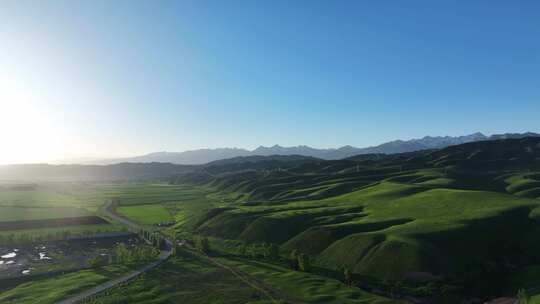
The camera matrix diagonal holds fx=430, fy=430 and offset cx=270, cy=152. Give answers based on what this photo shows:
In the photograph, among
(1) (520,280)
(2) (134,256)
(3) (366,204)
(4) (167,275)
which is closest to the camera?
(1) (520,280)

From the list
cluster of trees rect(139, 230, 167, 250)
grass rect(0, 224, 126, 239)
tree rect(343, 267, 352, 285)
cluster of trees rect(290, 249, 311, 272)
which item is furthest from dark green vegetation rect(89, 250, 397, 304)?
grass rect(0, 224, 126, 239)

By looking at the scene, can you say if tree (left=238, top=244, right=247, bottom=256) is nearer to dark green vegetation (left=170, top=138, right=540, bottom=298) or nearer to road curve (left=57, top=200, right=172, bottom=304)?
dark green vegetation (left=170, top=138, right=540, bottom=298)

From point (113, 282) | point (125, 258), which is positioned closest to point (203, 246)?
point (125, 258)

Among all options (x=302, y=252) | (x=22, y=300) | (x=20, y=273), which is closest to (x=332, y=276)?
(x=302, y=252)

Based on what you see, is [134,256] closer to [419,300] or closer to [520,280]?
[419,300]

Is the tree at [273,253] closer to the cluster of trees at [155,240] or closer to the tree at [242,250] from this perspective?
the tree at [242,250]

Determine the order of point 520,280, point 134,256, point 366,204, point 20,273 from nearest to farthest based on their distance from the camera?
point 520,280 < point 20,273 < point 134,256 < point 366,204

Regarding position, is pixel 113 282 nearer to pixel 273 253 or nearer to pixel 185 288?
pixel 185 288

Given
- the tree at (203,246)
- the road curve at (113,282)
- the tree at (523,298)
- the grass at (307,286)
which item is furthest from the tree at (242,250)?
the tree at (523,298)
